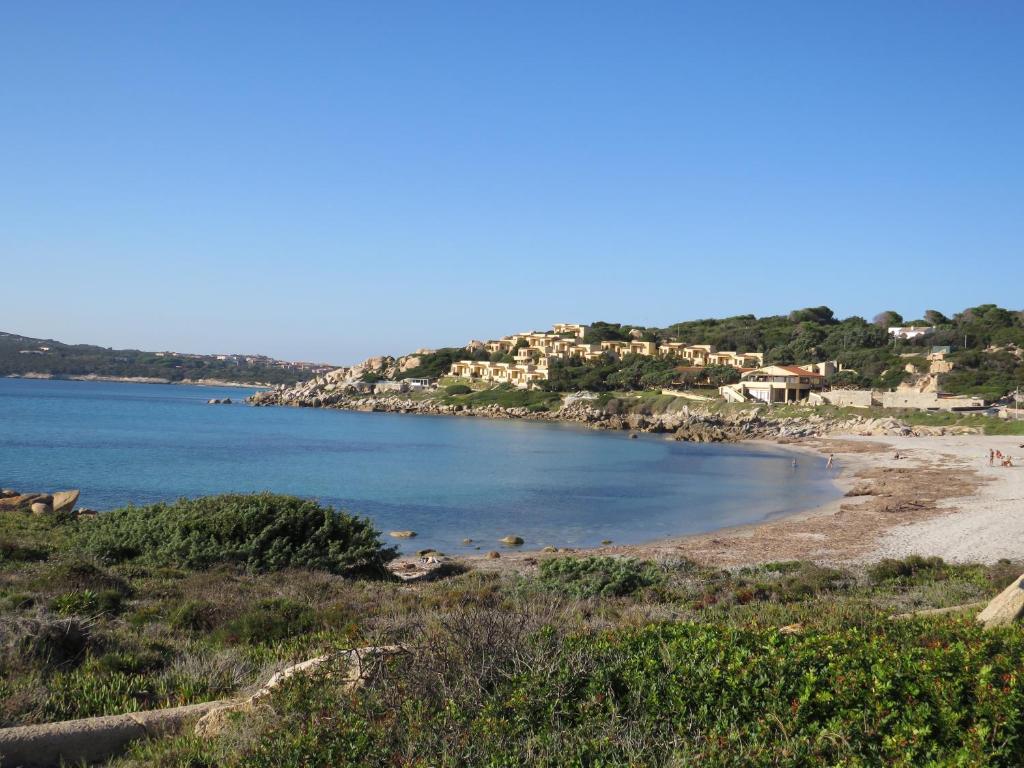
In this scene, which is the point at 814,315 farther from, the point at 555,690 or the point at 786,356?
the point at 555,690

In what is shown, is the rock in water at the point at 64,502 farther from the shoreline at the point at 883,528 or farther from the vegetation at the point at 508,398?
the vegetation at the point at 508,398

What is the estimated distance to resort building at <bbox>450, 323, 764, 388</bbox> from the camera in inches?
4262

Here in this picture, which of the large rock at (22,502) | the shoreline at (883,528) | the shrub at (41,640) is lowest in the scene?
the shoreline at (883,528)

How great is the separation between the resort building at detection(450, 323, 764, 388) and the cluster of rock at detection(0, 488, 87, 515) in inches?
3427

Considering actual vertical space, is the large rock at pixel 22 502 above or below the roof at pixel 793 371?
below

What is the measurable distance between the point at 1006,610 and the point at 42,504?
2250 centimetres

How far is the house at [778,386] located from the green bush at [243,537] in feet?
244

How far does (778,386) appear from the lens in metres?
83.3

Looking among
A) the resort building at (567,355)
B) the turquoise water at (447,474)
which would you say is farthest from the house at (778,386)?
the turquoise water at (447,474)

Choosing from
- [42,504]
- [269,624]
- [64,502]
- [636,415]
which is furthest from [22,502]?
[636,415]

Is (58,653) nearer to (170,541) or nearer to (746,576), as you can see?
(170,541)

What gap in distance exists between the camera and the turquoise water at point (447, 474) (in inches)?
1086

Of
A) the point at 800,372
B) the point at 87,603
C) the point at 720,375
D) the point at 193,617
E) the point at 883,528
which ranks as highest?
the point at 800,372

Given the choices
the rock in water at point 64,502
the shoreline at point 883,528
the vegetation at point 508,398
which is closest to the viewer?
the shoreline at point 883,528
